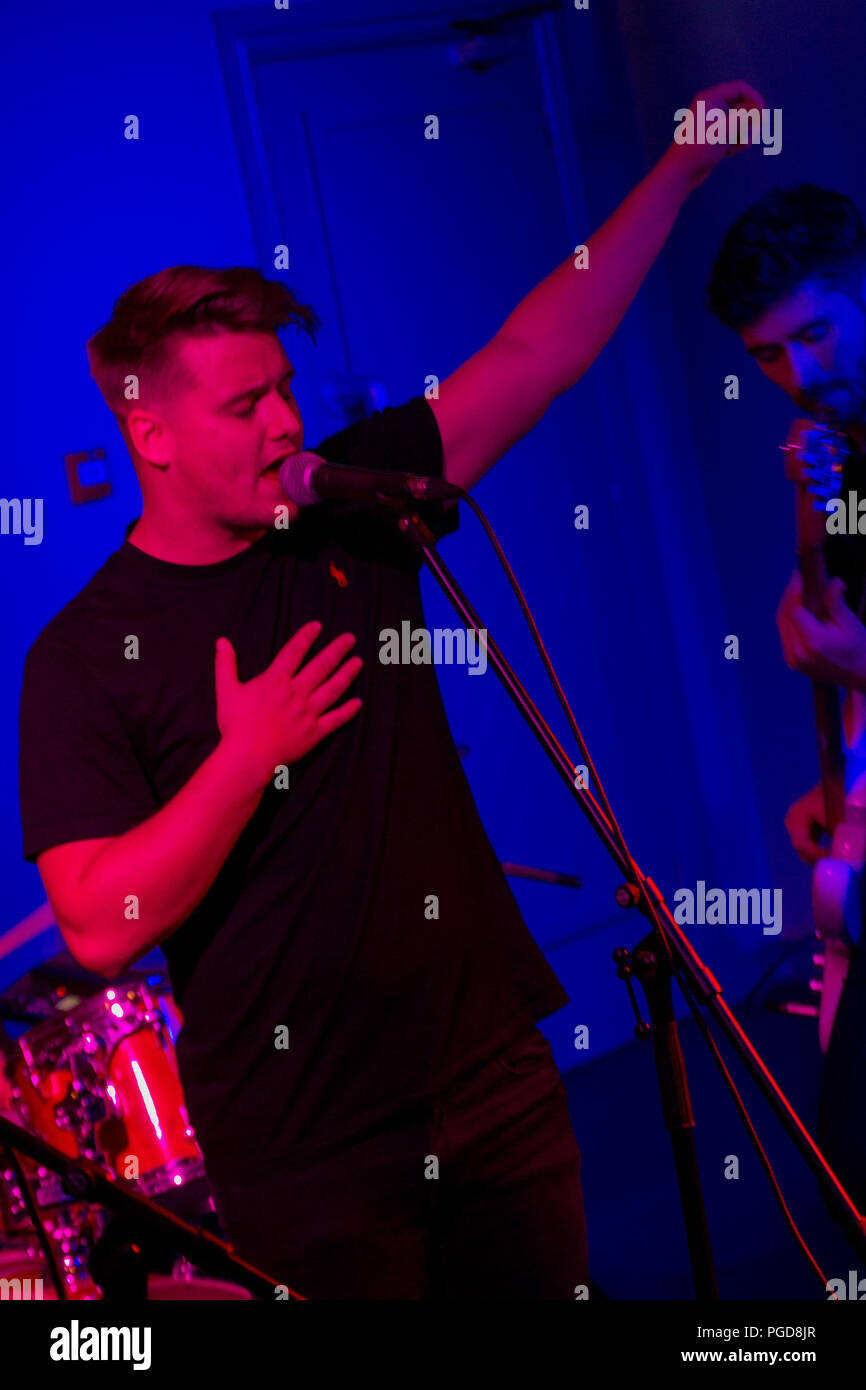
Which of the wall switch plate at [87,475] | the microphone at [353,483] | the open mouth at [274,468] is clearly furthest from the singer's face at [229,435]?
the wall switch plate at [87,475]

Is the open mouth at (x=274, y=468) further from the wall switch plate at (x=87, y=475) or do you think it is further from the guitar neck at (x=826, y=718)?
the wall switch plate at (x=87, y=475)

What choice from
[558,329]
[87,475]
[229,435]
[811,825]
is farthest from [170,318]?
[87,475]

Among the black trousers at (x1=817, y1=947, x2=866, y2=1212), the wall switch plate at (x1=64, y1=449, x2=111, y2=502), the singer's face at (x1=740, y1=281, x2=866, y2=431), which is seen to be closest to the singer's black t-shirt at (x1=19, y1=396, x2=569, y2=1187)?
the black trousers at (x1=817, y1=947, x2=866, y2=1212)

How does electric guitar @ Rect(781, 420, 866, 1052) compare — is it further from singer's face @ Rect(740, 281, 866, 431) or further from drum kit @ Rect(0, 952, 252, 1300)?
drum kit @ Rect(0, 952, 252, 1300)

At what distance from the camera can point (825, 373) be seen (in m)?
2.53

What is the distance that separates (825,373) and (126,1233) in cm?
197

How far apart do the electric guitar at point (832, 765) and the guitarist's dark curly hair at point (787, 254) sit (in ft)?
0.96

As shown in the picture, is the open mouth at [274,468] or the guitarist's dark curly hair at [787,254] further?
the guitarist's dark curly hair at [787,254]

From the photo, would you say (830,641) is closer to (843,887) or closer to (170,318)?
(843,887)

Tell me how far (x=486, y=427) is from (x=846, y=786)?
1018 mm

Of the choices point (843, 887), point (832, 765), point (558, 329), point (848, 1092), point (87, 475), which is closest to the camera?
point (558, 329)

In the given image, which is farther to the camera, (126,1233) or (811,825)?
(811,825)

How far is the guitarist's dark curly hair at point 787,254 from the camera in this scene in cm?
252

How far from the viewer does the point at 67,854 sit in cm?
143
